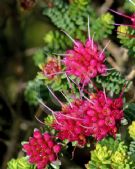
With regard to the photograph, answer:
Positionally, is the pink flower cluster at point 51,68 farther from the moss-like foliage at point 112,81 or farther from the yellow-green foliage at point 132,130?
the yellow-green foliage at point 132,130

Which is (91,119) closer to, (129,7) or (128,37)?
(128,37)

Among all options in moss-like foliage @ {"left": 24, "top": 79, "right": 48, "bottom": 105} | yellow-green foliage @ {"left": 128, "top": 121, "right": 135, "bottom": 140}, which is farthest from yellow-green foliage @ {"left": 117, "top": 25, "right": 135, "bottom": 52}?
moss-like foliage @ {"left": 24, "top": 79, "right": 48, "bottom": 105}

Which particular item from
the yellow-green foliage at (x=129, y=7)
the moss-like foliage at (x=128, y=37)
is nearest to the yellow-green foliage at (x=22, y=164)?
the moss-like foliage at (x=128, y=37)

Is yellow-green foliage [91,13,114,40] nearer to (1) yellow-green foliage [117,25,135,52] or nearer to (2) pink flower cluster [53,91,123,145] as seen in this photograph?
(1) yellow-green foliage [117,25,135,52]

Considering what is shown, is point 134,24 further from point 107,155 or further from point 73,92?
point 107,155

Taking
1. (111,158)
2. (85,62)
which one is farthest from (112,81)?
(111,158)

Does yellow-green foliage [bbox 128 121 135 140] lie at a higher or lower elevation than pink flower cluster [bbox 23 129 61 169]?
higher
